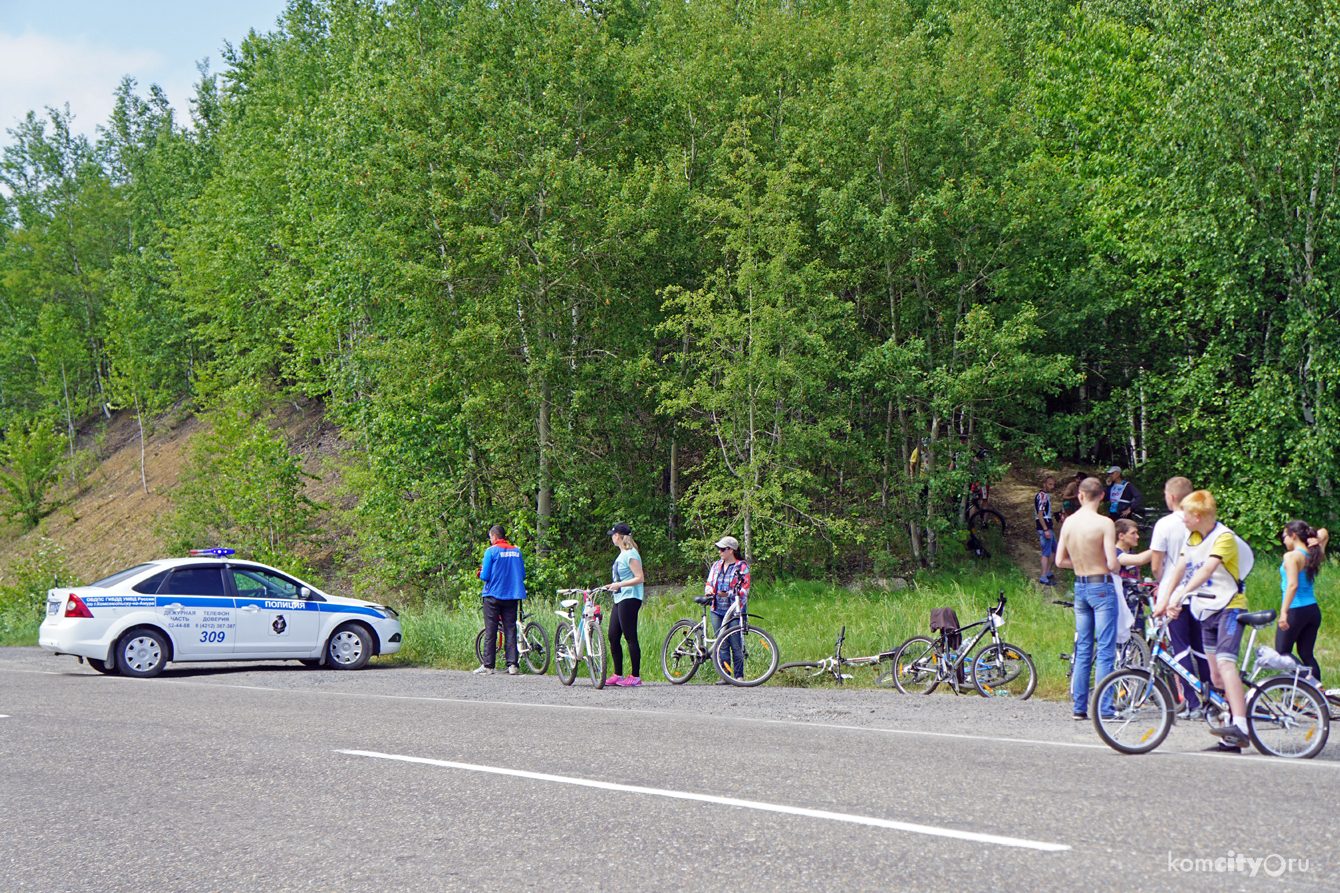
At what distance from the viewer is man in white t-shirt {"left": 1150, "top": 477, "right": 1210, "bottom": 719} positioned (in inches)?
334

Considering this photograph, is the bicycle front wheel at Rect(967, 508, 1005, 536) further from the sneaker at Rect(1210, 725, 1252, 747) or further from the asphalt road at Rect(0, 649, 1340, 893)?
the sneaker at Rect(1210, 725, 1252, 747)

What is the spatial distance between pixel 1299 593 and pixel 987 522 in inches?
721

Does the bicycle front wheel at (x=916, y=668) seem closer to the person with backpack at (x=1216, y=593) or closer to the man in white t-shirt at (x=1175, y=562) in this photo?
the man in white t-shirt at (x=1175, y=562)

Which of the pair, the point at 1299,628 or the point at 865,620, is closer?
the point at 1299,628

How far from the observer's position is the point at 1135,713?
757 centimetres

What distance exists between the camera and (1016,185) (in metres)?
25.2

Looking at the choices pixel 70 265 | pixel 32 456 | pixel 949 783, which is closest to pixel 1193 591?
pixel 949 783

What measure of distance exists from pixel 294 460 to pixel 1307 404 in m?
26.5

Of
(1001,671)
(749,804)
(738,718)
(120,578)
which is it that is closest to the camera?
(749,804)

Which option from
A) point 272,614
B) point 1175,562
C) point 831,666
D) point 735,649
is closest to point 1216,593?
point 1175,562

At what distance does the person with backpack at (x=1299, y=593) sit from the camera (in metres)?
8.79

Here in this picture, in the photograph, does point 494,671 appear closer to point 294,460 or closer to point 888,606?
point 888,606

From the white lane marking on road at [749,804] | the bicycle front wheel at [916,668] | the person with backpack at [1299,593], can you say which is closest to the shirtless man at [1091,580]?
the person with backpack at [1299,593]
